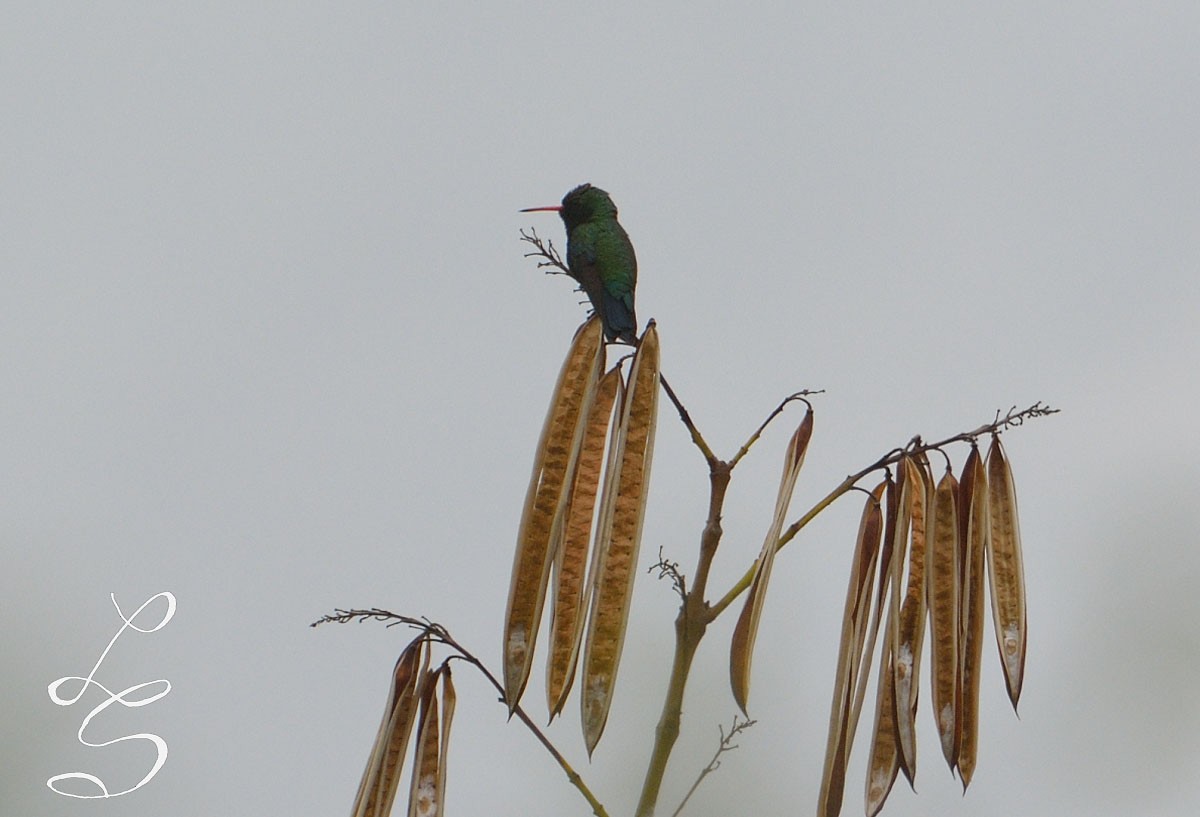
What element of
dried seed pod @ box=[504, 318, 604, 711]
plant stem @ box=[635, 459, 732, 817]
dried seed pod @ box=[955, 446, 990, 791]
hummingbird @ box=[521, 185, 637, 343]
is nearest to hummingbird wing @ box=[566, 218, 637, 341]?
hummingbird @ box=[521, 185, 637, 343]

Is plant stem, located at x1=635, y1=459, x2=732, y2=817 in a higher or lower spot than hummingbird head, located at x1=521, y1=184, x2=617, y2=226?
lower

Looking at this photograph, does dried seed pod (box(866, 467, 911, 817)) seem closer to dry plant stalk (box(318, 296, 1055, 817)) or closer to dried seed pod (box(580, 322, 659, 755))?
dry plant stalk (box(318, 296, 1055, 817))

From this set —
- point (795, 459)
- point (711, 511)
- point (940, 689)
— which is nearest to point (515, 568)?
point (711, 511)

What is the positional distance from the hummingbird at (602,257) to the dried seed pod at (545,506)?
0.89 feet

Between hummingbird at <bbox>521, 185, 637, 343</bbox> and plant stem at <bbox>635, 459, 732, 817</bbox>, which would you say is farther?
hummingbird at <bbox>521, 185, 637, 343</bbox>

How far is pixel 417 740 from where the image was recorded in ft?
8.13

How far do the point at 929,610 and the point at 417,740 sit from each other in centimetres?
98

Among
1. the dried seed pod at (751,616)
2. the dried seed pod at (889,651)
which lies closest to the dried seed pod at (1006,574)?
the dried seed pod at (889,651)

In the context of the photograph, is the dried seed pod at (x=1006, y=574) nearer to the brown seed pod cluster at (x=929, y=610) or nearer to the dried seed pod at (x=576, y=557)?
the brown seed pod cluster at (x=929, y=610)

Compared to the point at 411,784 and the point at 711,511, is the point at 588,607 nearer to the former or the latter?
the point at 711,511

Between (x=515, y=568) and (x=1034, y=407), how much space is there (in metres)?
1.04

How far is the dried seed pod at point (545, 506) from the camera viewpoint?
7.69 ft

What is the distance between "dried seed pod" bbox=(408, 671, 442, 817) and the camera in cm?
244

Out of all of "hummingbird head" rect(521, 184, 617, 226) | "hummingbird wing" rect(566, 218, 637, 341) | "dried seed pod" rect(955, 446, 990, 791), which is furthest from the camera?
"hummingbird head" rect(521, 184, 617, 226)
